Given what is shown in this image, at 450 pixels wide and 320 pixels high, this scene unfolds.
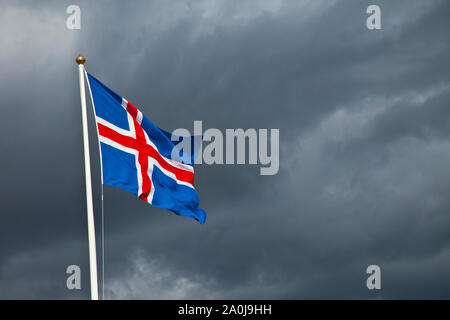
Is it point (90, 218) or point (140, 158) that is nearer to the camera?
point (90, 218)

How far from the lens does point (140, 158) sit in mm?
35281

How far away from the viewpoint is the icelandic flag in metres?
33.7

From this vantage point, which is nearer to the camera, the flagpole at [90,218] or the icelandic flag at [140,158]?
the flagpole at [90,218]

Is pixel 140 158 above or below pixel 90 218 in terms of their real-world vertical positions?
above

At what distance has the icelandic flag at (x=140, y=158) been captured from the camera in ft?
110

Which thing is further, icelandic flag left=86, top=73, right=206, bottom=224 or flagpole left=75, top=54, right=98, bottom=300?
icelandic flag left=86, top=73, right=206, bottom=224
